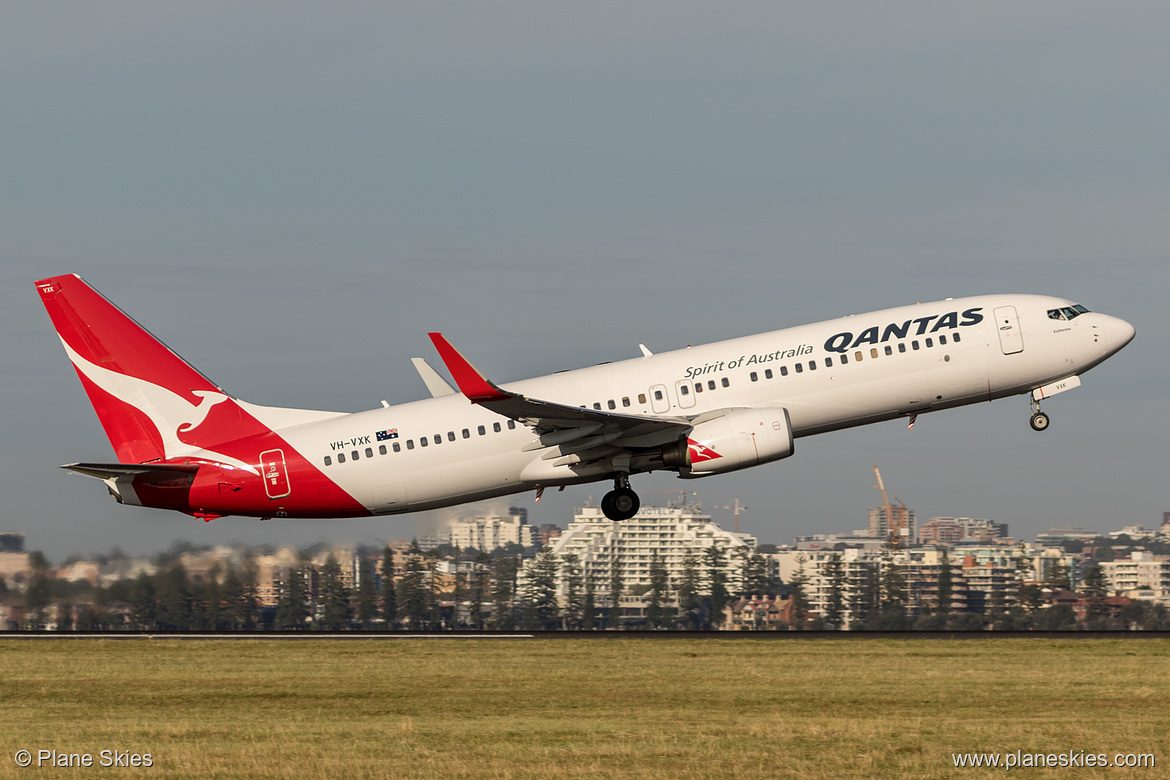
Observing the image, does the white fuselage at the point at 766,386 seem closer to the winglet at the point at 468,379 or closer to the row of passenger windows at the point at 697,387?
the row of passenger windows at the point at 697,387

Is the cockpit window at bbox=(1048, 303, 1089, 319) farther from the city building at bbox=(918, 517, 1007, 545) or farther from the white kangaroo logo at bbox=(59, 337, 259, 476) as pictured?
the city building at bbox=(918, 517, 1007, 545)

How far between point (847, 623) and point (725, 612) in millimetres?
7090

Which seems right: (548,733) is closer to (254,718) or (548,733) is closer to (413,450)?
(254,718)

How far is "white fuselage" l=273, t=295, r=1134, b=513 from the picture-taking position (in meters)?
36.9

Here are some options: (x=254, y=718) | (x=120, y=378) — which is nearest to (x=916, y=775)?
(x=254, y=718)

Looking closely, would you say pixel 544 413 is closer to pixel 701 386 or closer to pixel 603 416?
pixel 603 416

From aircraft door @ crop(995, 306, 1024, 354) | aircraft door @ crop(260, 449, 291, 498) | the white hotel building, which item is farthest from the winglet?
the white hotel building

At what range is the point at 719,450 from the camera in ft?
120

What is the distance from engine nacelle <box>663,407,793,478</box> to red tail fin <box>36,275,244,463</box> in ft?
46.7

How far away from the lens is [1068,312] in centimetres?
3791

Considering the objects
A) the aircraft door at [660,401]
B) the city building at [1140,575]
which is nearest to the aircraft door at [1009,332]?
the aircraft door at [660,401]

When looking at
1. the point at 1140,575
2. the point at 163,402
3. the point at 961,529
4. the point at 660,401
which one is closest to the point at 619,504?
the point at 660,401

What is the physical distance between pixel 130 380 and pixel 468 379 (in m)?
14.2

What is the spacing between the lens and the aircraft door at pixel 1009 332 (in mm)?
37094
